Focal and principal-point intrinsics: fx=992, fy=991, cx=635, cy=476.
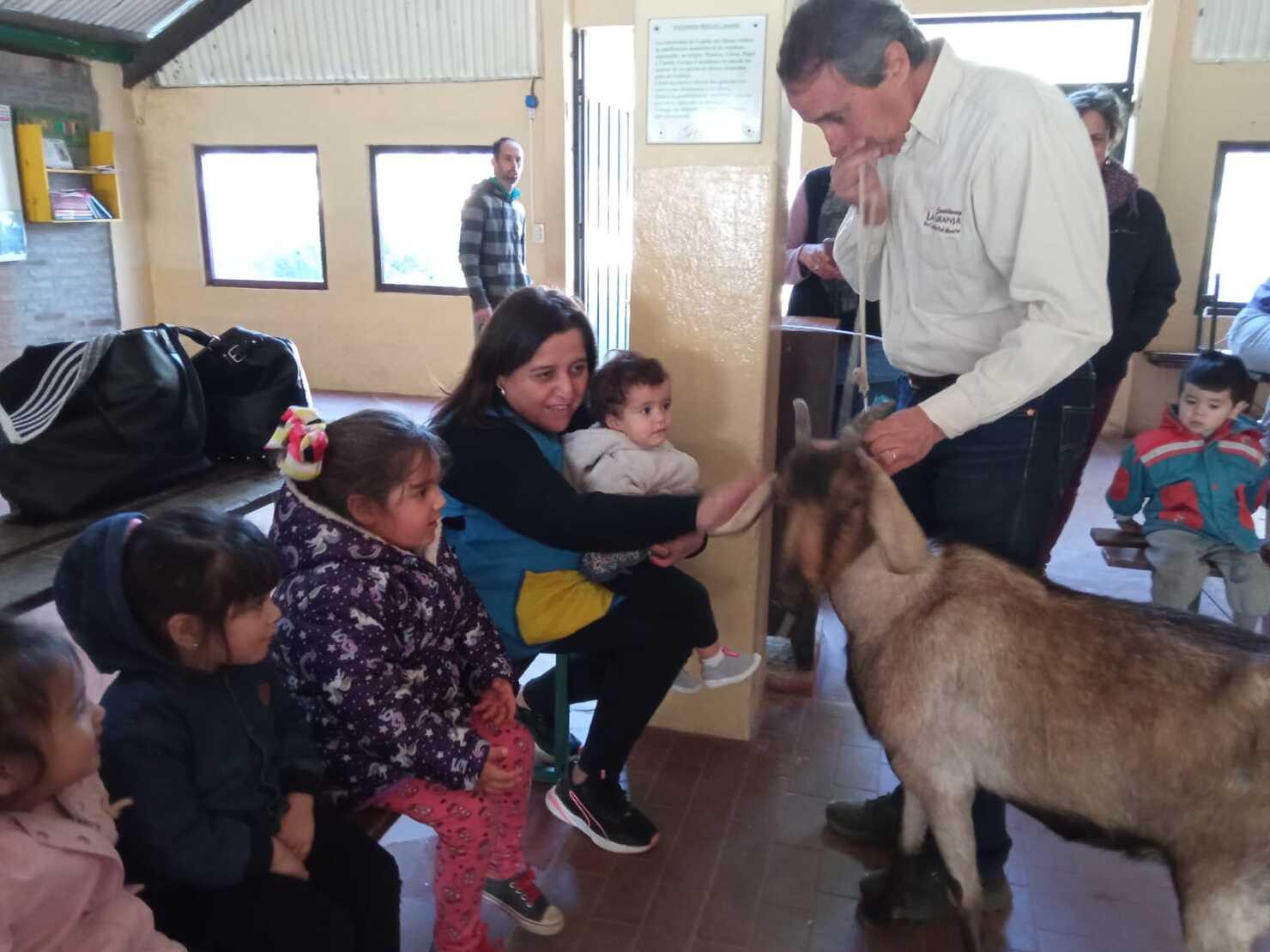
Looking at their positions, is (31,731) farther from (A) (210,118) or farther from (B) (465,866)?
(A) (210,118)

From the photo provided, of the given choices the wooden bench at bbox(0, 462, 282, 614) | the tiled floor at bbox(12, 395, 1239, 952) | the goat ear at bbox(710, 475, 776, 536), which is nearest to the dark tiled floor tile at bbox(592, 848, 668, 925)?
the tiled floor at bbox(12, 395, 1239, 952)

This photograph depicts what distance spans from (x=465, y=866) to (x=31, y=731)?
94 centimetres

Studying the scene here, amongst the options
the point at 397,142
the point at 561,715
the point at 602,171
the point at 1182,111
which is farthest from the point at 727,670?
the point at 397,142

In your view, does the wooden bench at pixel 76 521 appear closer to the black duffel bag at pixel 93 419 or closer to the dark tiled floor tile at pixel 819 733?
the black duffel bag at pixel 93 419

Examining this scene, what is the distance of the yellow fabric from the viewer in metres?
2.42

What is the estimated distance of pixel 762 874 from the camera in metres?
2.52

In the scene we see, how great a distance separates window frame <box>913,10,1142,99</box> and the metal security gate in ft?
8.18

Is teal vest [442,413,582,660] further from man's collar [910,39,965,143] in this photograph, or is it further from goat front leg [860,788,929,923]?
man's collar [910,39,965,143]

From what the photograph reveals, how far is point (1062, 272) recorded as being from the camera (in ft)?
6.19

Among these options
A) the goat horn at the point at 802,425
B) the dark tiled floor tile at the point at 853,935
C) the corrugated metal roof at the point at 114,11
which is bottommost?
the dark tiled floor tile at the point at 853,935

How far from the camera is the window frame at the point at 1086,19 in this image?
716cm

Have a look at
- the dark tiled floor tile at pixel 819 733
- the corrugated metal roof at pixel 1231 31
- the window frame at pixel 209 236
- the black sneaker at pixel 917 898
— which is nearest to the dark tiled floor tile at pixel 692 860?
the black sneaker at pixel 917 898

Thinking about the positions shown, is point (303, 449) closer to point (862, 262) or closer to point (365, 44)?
point (862, 262)

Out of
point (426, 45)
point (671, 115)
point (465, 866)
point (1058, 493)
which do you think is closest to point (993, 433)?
point (1058, 493)
